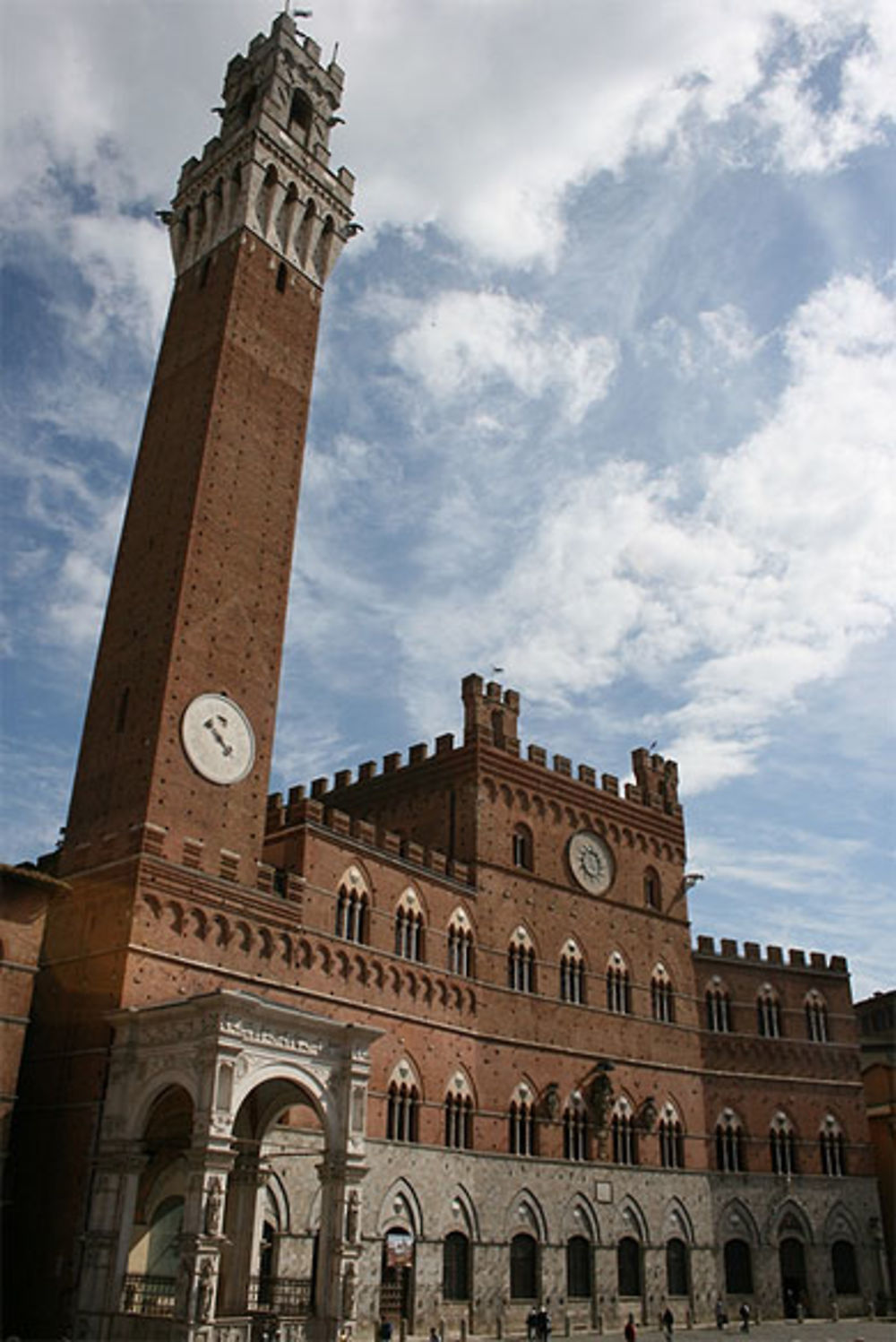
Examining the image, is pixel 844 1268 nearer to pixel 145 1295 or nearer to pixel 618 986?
pixel 618 986

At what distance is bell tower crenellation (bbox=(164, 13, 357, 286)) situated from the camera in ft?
110

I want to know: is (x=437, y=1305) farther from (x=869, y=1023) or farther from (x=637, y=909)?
(x=869, y=1023)

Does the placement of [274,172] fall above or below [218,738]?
above

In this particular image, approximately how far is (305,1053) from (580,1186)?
14.0 metres

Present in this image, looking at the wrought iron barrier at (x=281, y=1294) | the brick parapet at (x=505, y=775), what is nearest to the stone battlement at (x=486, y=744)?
the brick parapet at (x=505, y=775)

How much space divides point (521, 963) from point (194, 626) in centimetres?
1382

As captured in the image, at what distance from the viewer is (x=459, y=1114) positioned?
2978cm

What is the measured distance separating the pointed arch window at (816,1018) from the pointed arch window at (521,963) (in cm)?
1243

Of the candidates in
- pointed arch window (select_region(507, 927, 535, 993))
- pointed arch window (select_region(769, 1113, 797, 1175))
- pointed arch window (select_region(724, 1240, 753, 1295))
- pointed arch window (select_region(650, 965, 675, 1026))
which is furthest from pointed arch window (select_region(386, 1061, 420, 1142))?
pointed arch window (select_region(769, 1113, 797, 1175))

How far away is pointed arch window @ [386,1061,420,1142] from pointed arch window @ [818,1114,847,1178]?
16.9 meters

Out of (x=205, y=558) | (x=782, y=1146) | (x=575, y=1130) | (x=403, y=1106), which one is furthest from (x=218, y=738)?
(x=782, y=1146)

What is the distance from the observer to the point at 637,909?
123ft

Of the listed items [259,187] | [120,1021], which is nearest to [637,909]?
[120,1021]

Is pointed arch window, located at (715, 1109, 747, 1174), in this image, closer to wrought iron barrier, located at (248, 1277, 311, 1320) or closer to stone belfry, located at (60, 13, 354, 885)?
wrought iron barrier, located at (248, 1277, 311, 1320)
